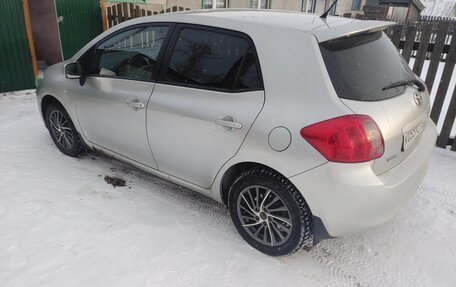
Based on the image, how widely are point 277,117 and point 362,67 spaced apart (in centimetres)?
67

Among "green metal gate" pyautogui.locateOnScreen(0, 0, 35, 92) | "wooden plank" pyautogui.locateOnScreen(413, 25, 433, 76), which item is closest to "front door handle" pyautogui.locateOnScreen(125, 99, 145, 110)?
"wooden plank" pyautogui.locateOnScreen(413, 25, 433, 76)

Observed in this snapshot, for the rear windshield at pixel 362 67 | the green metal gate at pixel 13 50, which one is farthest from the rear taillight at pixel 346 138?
the green metal gate at pixel 13 50

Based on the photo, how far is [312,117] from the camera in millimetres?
2213

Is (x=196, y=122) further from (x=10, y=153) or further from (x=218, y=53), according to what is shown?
(x=10, y=153)

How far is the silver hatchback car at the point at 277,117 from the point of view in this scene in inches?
87.1

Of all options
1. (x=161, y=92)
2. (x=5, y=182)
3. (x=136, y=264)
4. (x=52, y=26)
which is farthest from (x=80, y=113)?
(x=52, y=26)

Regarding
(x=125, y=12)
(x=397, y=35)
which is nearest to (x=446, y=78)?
(x=397, y=35)

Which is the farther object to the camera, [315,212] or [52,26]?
[52,26]

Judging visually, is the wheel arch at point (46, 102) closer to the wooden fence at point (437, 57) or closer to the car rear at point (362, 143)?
the car rear at point (362, 143)

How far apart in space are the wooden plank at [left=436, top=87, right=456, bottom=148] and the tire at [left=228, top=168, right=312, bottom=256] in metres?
3.09

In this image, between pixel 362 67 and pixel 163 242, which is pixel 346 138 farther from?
pixel 163 242

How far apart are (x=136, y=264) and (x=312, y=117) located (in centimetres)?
157

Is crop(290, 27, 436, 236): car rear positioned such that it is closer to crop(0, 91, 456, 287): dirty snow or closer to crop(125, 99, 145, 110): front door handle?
crop(0, 91, 456, 287): dirty snow

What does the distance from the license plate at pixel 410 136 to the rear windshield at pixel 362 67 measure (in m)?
0.28
